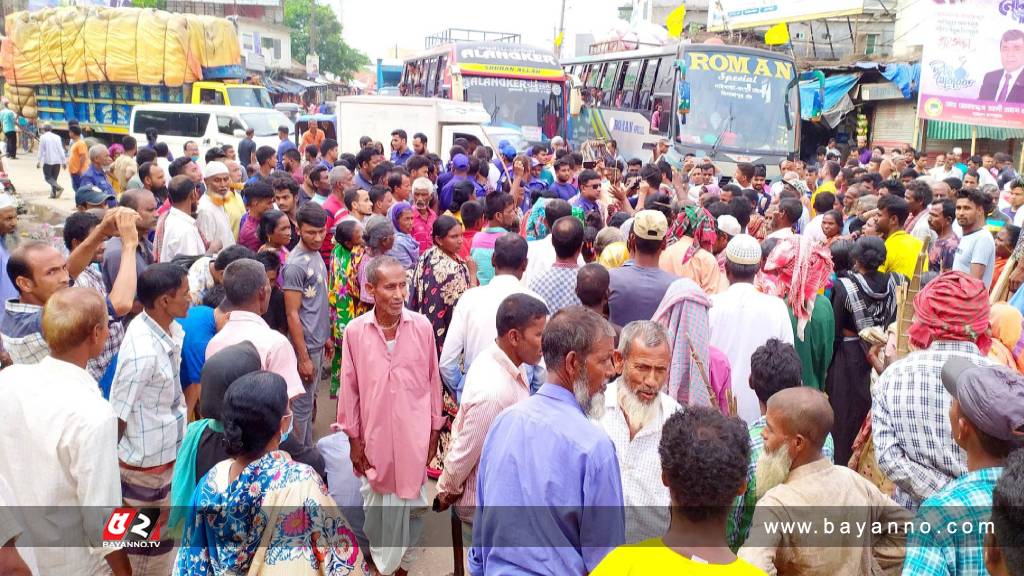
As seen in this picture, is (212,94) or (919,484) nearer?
(919,484)

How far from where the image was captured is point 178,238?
18.4 feet

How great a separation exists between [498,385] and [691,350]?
1.02 metres

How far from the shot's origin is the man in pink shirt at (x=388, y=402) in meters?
3.81

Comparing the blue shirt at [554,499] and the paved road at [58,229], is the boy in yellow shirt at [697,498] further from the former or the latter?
the paved road at [58,229]

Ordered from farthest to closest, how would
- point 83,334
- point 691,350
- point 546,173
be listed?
point 546,173 → point 691,350 → point 83,334

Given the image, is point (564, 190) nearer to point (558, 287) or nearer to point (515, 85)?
point (558, 287)

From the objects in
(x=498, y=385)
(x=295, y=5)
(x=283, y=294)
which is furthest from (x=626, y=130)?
(x=295, y=5)

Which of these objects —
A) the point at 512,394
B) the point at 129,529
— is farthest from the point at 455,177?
the point at 129,529

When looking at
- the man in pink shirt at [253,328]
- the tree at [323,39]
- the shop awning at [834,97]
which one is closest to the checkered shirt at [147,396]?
the man in pink shirt at [253,328]

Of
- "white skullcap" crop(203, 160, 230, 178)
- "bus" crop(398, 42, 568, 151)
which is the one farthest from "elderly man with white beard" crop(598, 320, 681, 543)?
"bus" crop(398, 42, 568, 151)

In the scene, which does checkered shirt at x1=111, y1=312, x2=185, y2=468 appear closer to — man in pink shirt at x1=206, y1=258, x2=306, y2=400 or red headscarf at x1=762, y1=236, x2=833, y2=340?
man in pink shirt at x1=206, y1=258, x2=306, y2=400

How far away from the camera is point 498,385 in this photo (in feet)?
10.3

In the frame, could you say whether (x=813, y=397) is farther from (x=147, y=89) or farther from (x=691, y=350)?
(x=147, y=89)

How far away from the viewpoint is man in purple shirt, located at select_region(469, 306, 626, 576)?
2205 millimetres
